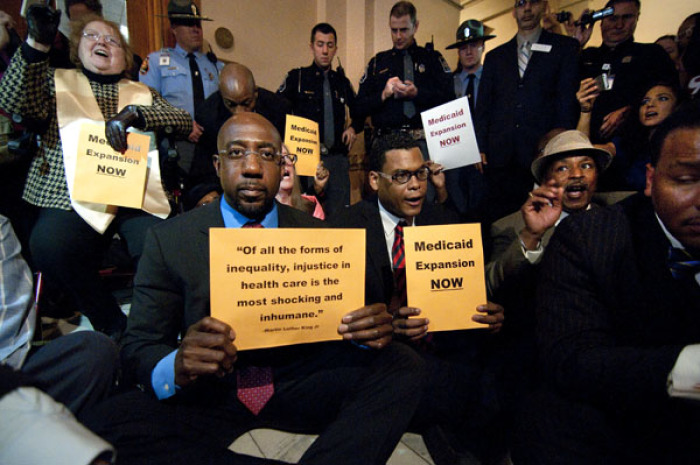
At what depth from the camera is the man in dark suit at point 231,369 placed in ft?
3.99

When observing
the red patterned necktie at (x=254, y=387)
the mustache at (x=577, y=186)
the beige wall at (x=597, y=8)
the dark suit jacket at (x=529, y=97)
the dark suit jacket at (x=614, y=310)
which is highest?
the beige wall at (x=597, y=8)

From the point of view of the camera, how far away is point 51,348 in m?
1.45

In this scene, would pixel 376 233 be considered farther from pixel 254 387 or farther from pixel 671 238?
pixel 671 238

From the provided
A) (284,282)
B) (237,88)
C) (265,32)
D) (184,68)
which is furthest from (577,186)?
(265,32)

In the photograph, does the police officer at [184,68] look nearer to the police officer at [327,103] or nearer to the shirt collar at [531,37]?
the police officer at [327,103]

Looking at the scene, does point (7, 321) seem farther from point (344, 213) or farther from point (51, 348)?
point (344, 213)

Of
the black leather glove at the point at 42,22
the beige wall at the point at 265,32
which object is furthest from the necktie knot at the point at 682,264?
the beige wall at the point at 265,32

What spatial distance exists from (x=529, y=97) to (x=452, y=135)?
90 centimetres

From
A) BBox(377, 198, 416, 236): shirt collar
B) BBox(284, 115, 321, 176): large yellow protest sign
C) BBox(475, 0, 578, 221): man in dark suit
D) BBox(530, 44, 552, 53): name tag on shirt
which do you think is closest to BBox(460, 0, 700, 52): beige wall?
BBox(475, 0, 578, 221): man in dark suit

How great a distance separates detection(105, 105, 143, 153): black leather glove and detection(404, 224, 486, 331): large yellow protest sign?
6.30 ft

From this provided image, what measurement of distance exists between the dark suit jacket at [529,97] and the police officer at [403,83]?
0.67m

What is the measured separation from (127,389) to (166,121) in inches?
72.2

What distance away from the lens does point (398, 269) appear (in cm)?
208

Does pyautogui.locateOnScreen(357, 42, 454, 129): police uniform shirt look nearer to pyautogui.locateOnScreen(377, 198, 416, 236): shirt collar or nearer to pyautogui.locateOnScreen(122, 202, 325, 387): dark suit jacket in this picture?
pyautogui.locateOnScreen(377, 198, 416, 236): shirt collar
